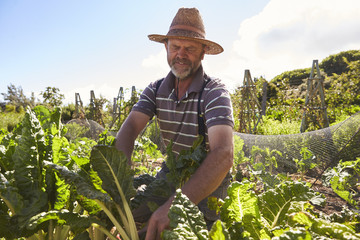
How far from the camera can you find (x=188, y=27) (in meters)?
2.29

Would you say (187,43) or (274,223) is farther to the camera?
(187,43)

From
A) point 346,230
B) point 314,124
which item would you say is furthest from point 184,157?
point 314,124

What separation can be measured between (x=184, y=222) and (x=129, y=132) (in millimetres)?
1307

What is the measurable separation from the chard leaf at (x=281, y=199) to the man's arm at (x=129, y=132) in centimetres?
100

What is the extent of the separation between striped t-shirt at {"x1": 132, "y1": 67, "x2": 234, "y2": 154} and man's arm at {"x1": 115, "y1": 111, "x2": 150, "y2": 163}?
0.23ft

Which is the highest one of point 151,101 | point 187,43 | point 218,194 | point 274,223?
point 187,43

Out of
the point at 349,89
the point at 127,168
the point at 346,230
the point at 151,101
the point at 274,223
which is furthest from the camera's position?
the point at 349,89

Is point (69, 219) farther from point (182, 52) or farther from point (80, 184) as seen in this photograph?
point (182, 52)

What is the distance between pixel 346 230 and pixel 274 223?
0.31m

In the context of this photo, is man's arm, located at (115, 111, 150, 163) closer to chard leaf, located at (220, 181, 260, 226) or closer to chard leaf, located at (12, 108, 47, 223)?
chard leaf, located at (12, 108, 47, 223)

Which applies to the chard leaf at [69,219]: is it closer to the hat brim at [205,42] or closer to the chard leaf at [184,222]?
the chard leaf at [184,222]

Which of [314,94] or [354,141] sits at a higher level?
[314,94]

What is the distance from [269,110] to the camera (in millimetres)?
9430

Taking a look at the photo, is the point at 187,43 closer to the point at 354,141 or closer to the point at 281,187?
the point at 281,187
